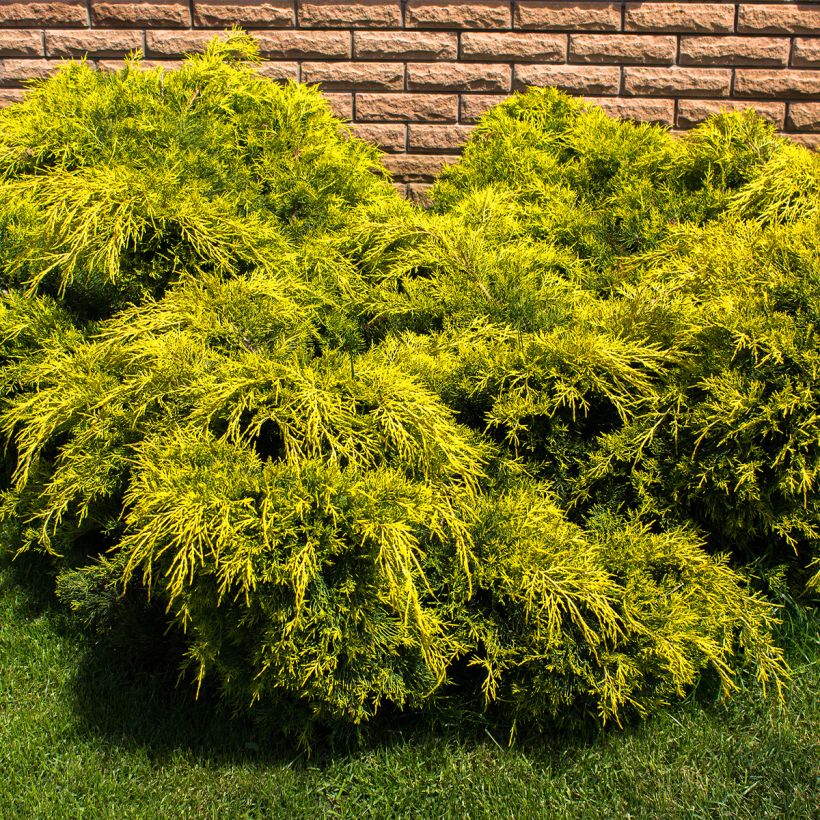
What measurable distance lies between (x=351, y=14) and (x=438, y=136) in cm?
88

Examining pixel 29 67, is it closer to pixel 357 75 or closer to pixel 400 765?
pixel 357 75

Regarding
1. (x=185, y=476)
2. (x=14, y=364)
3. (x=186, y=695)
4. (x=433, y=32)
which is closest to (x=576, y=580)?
(x=185, y=476)

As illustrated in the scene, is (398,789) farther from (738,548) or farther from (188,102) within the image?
(188,102)

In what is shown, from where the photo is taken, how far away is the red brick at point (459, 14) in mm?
5074

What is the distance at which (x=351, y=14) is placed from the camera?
5.13 m

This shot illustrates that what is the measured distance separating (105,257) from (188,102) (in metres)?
1.18

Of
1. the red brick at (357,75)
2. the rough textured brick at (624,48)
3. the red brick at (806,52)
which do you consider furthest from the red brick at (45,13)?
the red brick at (806,52)

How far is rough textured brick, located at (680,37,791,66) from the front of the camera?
5.06 meters

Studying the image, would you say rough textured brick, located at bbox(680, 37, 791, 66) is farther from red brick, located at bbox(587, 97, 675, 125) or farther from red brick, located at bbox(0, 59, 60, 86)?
red brick, located at bbox(0, 59, 60, 86)

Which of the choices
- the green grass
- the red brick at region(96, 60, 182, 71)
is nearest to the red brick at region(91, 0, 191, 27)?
the red brick at region(96, 60, 182, 71)

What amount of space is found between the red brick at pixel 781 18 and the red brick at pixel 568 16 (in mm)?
747

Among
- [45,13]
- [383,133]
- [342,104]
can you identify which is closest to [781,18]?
[383,133]

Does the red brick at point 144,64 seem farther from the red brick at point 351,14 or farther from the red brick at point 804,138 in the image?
the red brick at point 804,138

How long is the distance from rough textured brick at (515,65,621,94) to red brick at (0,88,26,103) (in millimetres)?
3127
